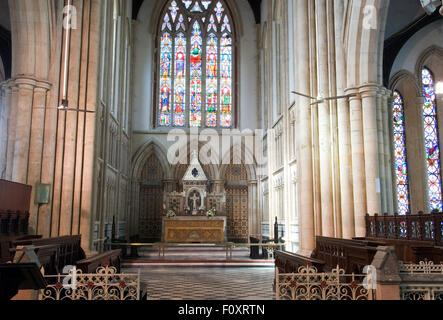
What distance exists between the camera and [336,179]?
506 inches

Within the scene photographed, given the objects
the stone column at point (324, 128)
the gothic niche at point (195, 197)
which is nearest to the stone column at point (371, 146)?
the stone column at point (324, 128)

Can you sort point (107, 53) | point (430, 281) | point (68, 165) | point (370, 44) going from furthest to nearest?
1. point (107, 53)
2. point (68, 165)
3. point (370, 44)
4. point (430, 281)

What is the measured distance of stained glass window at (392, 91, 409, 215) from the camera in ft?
59.3

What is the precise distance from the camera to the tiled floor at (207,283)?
29.2 ft

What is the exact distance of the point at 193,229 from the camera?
21.2 meters

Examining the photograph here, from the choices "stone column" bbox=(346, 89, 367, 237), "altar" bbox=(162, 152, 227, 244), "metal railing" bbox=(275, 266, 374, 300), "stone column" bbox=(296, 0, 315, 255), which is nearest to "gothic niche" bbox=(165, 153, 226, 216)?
"altar" bbox=(162, 152, 227, 244)

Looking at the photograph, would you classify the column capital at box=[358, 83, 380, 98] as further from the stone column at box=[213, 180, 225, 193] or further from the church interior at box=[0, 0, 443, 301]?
the stone column at box=[213, 180, 225, 193]

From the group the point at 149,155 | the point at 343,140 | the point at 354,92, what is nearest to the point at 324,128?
the point at 343,140

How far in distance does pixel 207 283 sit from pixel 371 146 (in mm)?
5969

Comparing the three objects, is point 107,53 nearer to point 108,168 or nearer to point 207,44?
point 108,168

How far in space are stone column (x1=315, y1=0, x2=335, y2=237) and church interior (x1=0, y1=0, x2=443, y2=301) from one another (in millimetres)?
51

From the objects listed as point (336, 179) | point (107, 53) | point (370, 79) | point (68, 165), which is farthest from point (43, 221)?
point (370, 79)

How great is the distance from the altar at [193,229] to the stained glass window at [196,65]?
261 inches

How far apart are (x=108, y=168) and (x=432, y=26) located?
15.0 metres
